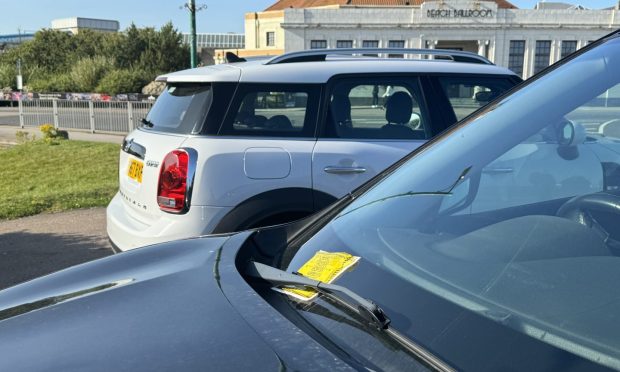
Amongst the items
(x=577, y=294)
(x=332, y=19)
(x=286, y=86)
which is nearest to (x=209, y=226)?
(x=286, y=86)

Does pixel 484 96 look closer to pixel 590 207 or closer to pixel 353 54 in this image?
pixel 353 54

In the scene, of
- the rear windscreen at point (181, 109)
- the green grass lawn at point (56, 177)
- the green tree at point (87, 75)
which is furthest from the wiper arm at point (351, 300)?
the green tree at point (87, 75)

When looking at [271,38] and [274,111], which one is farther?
[271,38]

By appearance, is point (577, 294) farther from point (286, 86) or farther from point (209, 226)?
point (286, 86)

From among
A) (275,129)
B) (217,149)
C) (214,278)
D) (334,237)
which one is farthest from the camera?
(275,129)

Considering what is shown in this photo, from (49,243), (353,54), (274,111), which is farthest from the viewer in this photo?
(49,243)

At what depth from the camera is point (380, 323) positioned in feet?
4.27

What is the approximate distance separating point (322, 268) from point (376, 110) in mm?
2740

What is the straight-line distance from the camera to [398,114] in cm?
418

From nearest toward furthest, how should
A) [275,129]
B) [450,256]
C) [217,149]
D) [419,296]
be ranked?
[419,296] < [450,256] < [217,149] < [275,129]

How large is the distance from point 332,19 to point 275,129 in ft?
192

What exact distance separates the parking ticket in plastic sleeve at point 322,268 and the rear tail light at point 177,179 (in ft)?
6.41

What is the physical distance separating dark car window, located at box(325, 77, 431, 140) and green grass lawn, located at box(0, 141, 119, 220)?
17.1 feet

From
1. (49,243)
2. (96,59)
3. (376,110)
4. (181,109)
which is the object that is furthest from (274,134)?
(96,59)
